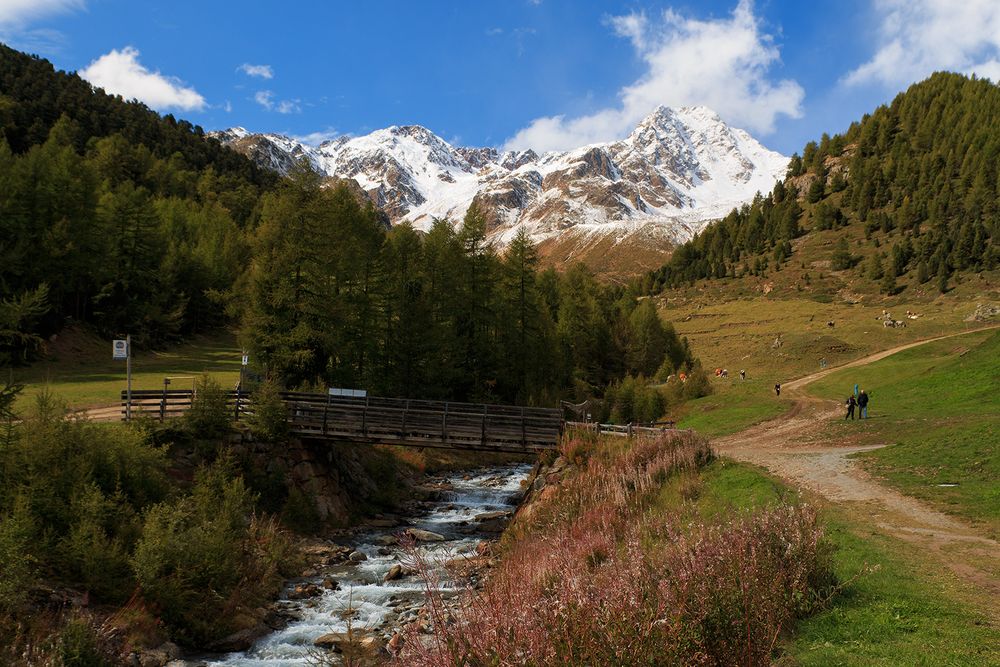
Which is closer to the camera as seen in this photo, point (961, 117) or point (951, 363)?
point (951, 363)

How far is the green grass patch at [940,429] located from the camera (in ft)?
52.2

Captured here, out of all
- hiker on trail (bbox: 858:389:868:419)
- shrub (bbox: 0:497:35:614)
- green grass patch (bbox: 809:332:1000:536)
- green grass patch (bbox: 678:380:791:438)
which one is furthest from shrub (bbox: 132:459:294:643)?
hiker on trail (bbox: 858:389:868:419)

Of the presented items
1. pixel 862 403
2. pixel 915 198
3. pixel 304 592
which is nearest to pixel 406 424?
pixel 304 592

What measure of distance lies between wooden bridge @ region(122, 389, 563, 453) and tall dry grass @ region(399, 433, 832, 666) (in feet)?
56.4

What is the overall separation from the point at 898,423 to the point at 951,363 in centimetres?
1588

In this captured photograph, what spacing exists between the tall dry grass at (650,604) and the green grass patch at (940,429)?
755cm

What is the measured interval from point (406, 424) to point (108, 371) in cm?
2826

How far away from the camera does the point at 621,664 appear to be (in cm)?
506

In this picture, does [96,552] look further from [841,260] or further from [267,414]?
[841,260]

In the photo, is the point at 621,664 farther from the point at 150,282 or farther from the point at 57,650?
the point at 150,282

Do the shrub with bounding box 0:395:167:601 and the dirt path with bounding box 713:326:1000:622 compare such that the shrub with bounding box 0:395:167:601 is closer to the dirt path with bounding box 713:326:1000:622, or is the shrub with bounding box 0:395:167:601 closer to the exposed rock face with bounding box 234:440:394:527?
the exposed rock face with bounding box 234:440:394:527

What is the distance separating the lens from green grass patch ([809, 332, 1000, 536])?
1590 centimetres

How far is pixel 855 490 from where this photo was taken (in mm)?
17906

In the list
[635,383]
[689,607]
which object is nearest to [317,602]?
[689,607]
